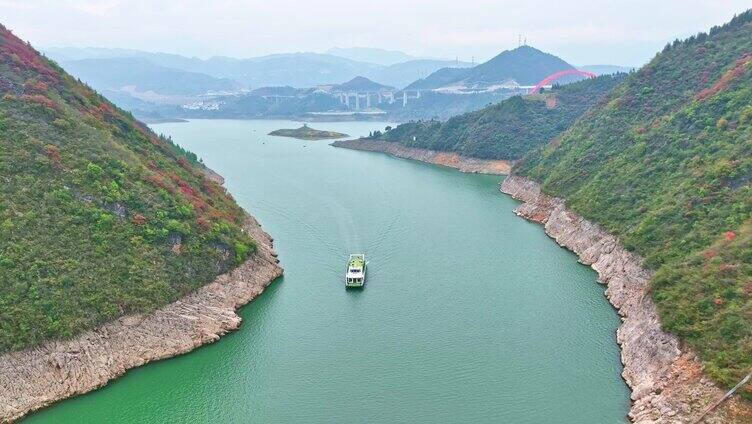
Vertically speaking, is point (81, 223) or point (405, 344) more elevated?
point (81, 223)

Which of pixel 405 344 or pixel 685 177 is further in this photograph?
pixel 685 177

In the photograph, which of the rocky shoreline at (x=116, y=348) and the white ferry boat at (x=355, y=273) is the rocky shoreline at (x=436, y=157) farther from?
the rocky shoreline at (x=116, y=348)

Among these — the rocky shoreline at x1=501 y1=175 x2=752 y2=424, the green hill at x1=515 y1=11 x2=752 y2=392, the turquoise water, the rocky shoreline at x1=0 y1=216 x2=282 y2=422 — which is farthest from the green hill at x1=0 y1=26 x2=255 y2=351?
the green hill at x1=515 y1=11 x2=752 y2=392

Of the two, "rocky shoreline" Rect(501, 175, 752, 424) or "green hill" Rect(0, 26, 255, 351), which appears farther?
"green hill" Rect(0, 26, 255, 351)

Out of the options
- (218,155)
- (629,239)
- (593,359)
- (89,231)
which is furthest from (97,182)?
(218,155)

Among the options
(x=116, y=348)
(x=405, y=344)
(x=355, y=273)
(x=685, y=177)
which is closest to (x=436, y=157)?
(x=685, y=177)

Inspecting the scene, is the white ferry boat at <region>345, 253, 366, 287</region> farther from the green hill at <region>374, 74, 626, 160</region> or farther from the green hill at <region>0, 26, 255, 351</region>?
the green hill at <region>374, 74, 626, 160</region>

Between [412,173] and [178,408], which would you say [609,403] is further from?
[412,173]

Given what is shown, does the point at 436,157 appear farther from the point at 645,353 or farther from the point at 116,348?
the point at 116,348

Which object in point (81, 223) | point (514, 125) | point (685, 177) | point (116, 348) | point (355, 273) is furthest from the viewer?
point (514, 125)
